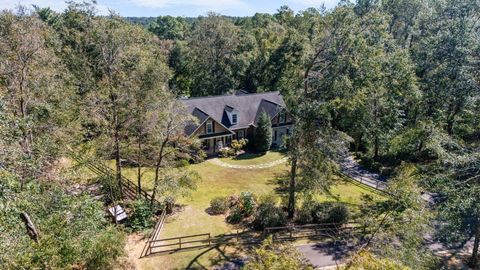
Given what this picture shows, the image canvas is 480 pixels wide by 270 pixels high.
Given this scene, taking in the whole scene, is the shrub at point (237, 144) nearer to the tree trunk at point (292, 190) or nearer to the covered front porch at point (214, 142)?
the covered front porch at point (214, 142)

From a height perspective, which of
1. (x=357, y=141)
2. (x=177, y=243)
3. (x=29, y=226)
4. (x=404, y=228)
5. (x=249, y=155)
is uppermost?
(x=29, y=226)

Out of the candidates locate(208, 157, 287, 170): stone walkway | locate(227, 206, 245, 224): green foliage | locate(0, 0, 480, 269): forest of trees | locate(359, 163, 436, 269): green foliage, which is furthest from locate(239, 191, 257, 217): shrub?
locate(208, 157, 287, 170): stone walkway

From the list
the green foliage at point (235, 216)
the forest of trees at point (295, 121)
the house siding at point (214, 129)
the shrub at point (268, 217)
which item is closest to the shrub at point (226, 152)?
the house siding at point (214, 129)

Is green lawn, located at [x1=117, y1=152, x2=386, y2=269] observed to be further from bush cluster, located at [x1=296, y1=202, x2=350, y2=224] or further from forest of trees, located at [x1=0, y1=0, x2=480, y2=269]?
bush cluster, located at [x1=296, y1=202, x2=350, y2=224]

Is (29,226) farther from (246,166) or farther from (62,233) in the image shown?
(246,166)

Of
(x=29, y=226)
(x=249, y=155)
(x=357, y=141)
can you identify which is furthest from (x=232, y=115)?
(x=29, y=226)

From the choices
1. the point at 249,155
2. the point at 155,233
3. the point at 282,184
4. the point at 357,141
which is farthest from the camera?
the point at 249,155

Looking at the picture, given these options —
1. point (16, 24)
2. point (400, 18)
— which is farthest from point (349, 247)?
point (400, 18)
